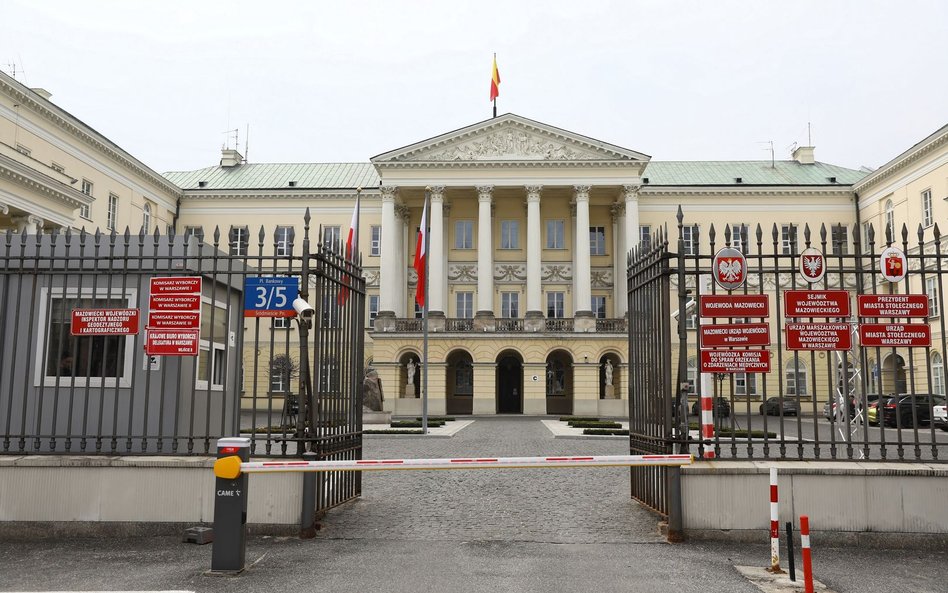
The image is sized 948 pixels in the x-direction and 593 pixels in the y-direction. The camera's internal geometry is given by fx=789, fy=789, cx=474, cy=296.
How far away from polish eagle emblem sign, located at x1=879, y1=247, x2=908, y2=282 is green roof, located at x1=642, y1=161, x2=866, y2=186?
5130cm

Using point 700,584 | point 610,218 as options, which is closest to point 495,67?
point 610,218

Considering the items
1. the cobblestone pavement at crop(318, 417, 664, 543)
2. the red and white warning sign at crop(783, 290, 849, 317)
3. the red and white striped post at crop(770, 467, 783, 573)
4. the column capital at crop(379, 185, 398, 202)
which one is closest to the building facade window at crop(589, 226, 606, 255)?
the column capital at crop(379, 185, 398, 202)

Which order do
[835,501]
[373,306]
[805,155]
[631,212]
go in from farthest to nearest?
1. [805,155]
2. [373,306]
3. [631,212]
4. [835,501]

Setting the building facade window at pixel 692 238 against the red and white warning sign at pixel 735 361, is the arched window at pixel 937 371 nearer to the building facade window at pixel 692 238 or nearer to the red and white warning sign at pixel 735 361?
the building facade window at pixel 692 238

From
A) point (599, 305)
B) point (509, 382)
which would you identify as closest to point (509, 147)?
point (599, 305)

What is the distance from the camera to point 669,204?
57.5m

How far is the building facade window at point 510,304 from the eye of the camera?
56094 mm

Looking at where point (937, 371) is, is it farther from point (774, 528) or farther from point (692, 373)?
point (774, 528)

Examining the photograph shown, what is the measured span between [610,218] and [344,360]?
4898 centimetres

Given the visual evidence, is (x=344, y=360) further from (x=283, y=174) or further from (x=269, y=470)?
(x=283, y=174)

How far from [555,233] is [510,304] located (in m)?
6.14

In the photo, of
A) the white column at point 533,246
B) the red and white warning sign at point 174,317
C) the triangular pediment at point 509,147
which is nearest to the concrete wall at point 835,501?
the red and white warning sign at point 174,317

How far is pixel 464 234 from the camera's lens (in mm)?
57031

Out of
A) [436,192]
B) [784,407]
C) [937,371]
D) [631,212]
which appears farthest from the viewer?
[436,192]
